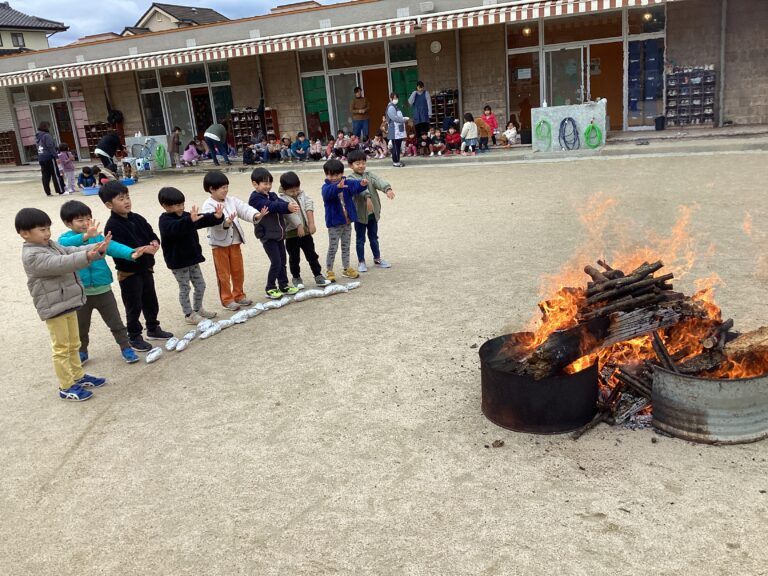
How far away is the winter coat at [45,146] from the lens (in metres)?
17.9

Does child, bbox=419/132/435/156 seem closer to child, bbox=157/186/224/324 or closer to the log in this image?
child, bbox=157/186/224/324

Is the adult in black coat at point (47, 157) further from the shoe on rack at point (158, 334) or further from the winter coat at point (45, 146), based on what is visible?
the shoe on rack at point (158, 334)

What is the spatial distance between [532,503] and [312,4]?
2675 cm

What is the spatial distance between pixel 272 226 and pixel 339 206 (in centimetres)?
94

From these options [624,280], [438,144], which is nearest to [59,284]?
[624,280]

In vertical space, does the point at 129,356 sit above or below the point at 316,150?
below

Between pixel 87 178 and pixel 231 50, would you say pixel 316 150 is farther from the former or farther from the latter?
pixel 87 178

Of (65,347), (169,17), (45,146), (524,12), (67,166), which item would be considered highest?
(169,17)

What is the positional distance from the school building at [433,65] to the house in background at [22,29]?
3364 centimetres

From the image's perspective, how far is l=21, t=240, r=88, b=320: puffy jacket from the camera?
4.86 meters

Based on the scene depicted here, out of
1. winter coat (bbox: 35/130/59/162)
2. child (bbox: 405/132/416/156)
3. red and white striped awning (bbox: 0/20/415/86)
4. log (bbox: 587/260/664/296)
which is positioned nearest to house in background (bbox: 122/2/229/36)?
red and white striped awning (bbox: 0/20/415/86)

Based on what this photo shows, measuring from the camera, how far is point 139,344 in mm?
6129

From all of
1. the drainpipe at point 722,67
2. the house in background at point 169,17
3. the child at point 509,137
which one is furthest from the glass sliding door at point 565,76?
the house in background at point 169,17

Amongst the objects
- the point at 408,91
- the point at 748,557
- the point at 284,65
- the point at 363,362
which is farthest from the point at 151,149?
the point at 748,557
